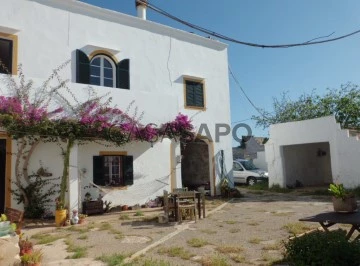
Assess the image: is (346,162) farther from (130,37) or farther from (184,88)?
(130,37)

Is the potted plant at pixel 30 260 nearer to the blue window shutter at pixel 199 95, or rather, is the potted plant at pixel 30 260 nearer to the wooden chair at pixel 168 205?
the wooden chair at pixel 168 205

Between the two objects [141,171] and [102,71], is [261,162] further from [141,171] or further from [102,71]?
[102,71]

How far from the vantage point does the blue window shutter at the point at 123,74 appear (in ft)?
40.4

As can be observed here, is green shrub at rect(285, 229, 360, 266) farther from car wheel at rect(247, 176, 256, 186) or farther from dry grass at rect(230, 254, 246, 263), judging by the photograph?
car wheel at rect(247, 176, 256, 186)

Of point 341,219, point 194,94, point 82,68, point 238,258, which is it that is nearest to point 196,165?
point 194,94

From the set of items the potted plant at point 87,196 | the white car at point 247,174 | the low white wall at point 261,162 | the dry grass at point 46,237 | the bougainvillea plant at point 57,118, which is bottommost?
the dry grass at point 46,237

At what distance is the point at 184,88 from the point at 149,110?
3.01 metres

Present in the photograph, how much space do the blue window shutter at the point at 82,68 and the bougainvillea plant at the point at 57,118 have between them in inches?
17.1

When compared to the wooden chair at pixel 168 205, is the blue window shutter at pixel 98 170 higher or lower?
higher

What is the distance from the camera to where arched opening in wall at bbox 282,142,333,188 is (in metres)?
17.7

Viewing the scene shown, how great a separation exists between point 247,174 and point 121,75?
11.2 m

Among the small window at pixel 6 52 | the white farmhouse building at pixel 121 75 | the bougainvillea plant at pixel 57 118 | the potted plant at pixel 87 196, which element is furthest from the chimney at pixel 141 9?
the potted plant at pixel 87 196

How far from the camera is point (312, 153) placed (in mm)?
19359

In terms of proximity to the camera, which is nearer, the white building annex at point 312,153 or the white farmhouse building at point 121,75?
the white farmhouse building at point 121,75
